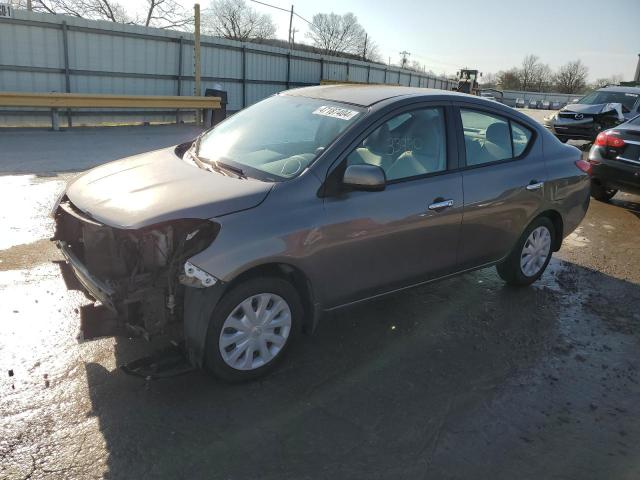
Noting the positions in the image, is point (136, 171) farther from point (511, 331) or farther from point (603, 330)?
point (603, 330)

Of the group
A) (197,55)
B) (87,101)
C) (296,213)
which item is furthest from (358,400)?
(197,55)

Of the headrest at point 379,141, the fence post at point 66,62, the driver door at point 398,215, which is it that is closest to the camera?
the driver door at point 398,215

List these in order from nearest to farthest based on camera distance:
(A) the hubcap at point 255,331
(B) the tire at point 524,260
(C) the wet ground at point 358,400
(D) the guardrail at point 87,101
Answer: (C) the wet ground at point 358,400 → (A) the hubcap at point 255,331 → (B) the tire at point 524,260 → (D) the guardrail at point 87,101

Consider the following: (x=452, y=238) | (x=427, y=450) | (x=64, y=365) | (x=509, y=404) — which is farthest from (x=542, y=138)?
(x=64, y=365)

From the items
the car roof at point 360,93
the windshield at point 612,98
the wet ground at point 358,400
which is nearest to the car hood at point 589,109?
the windshield at point 612,98

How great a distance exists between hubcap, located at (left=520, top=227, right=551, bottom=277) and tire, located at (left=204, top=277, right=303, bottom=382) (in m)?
2.50

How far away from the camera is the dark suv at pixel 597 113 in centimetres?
1517

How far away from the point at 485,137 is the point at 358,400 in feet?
8.15

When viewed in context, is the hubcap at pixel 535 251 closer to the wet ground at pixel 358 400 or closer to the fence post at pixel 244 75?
the wet ground at pixel 358 400

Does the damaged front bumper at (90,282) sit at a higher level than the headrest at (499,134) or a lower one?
lower

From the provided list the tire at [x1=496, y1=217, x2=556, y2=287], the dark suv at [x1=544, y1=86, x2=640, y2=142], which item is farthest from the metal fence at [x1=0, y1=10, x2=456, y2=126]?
the tire at [x1=496, y1=217, x2=556, y2=287]

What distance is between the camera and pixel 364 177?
3.29 metres

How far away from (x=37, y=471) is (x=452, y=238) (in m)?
2.98

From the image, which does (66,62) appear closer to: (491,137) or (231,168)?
(231,168)
